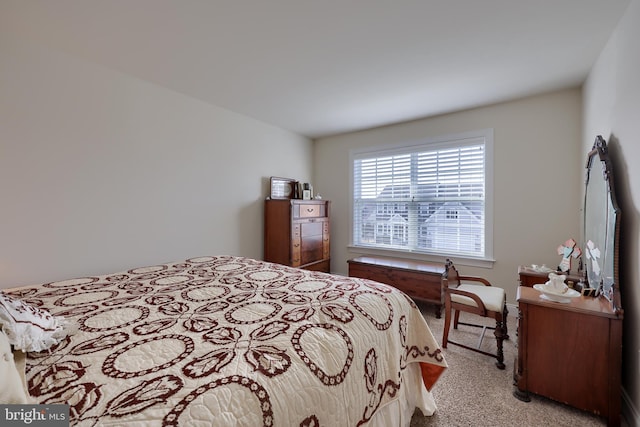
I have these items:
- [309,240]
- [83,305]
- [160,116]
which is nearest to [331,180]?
[309,240]

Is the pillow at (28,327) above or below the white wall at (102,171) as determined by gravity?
below

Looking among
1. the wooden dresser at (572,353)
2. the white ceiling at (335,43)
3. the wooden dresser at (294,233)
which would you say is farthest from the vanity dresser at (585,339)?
the wooden dresser at (294,233)

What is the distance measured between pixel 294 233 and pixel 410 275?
5.09ft

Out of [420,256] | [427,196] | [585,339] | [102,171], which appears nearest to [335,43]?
[102,171]

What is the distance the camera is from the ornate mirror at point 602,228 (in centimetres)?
157

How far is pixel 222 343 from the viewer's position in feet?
3.11

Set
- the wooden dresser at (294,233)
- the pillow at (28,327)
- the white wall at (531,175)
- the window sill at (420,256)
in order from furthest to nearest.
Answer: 1. the wooden dresser at (294,233)
2. the window sill at (420,256)
3. the white wall at (531,175)
4. the pillow at (28,327)

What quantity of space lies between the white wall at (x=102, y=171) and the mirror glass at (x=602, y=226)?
343cm

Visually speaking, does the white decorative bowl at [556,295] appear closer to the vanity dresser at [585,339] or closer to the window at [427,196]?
the vanity dresser at [585,339]

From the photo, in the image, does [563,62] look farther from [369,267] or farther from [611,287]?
[369,267]

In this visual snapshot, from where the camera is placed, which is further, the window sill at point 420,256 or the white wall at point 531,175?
the window sill at point 420,256

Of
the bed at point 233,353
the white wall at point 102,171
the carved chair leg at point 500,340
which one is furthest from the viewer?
the carved chair leg at point 500,340

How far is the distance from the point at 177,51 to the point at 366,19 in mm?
1488

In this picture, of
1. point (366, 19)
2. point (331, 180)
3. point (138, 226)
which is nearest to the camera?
point (366, 19)
